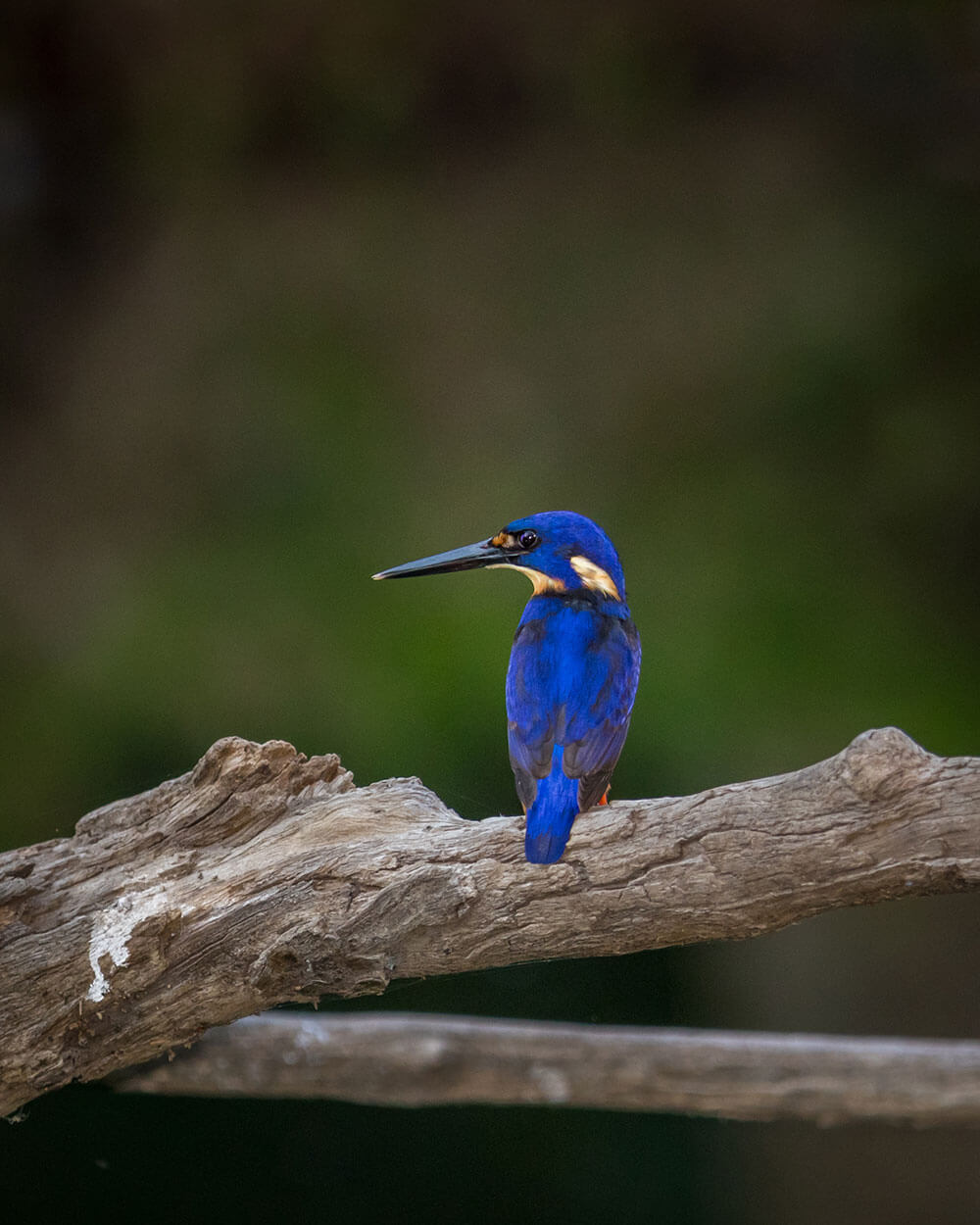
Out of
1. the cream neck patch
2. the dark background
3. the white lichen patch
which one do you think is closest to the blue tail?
the cream neck patch

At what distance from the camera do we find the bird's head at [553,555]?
186cm

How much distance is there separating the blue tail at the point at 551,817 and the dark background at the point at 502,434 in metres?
1.66

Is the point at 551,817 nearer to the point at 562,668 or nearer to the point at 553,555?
the point at 562,668

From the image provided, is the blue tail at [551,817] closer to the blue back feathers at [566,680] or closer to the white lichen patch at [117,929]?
the blue back feathers at [566,680]

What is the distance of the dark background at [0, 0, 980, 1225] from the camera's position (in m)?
3.39

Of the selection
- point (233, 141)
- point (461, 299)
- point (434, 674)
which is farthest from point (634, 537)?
point (233, 141)

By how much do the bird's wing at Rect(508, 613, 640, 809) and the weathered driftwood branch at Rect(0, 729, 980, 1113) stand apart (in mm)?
80

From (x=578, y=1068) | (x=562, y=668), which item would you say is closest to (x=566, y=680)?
(x=562, y=668)

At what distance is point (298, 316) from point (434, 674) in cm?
126

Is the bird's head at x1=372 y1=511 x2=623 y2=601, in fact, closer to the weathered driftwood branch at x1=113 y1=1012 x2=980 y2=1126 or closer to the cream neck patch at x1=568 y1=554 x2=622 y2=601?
the cream neck patch at x1=568 y1=554 x2=622 y2=601

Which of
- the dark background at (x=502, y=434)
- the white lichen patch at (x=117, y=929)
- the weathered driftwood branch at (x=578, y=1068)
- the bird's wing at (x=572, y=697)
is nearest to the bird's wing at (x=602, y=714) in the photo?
the bird's wing at (x=572, y=697)

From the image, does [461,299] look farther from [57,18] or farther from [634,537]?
[57,18]

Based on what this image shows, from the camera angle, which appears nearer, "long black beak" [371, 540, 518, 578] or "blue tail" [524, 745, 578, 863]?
"blue tail" [524, 745, 578, 863]

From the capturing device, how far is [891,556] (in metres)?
3.66
